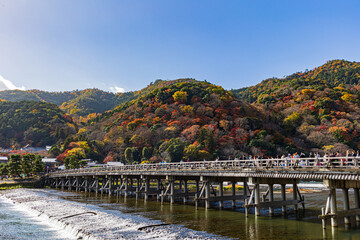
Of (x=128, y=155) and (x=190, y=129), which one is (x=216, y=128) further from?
(x=128, y=155)

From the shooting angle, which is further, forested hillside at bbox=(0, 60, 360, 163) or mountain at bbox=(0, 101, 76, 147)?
mountain at bbox=(0, 101, 76, 147)

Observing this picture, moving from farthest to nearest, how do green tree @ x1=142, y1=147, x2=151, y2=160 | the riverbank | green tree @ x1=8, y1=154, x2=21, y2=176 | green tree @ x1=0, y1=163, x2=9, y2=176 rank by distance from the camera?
green tree @ x1=142, y1=147, x2=151, y2=160, green tree @ x1=0, y1=163, x2=9, y2=176, green tree @ x1=8, y1=154, x2=21, y2=176, the riverbank

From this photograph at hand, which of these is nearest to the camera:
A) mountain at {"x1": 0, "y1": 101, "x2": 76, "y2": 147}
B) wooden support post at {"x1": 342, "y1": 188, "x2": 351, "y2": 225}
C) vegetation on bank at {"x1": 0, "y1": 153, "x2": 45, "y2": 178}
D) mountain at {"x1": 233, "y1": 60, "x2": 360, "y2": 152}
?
wooden support post at {"x1": 342, "y1": 188, "x2": 351, "y2": 225}

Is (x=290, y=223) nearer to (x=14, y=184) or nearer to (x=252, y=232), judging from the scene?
(x=252, y=232)

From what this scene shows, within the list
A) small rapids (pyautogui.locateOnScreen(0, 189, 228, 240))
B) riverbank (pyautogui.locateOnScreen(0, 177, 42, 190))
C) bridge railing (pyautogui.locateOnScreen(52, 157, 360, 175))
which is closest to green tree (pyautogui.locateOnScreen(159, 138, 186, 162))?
bridge railing (pyautogui.locateOnScreen(52, 157, 360, 175))

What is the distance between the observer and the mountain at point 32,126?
120m

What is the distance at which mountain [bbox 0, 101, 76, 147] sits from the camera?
120 metres

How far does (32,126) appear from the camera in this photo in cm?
12431

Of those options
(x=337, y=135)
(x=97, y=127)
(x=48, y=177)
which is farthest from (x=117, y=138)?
(x=337, y=135)

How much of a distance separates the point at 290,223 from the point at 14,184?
189 feet

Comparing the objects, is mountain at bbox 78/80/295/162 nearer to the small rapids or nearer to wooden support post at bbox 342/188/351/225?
the small rapids

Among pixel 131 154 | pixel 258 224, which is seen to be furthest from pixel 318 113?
pixel 258 224

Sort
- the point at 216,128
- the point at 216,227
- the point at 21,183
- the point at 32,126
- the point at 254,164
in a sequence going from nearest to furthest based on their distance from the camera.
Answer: the point at 216,227
the point at 254,164
the point at 21,183
the point at 216,128
the point at 32,126

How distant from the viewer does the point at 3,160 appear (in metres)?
92.5
